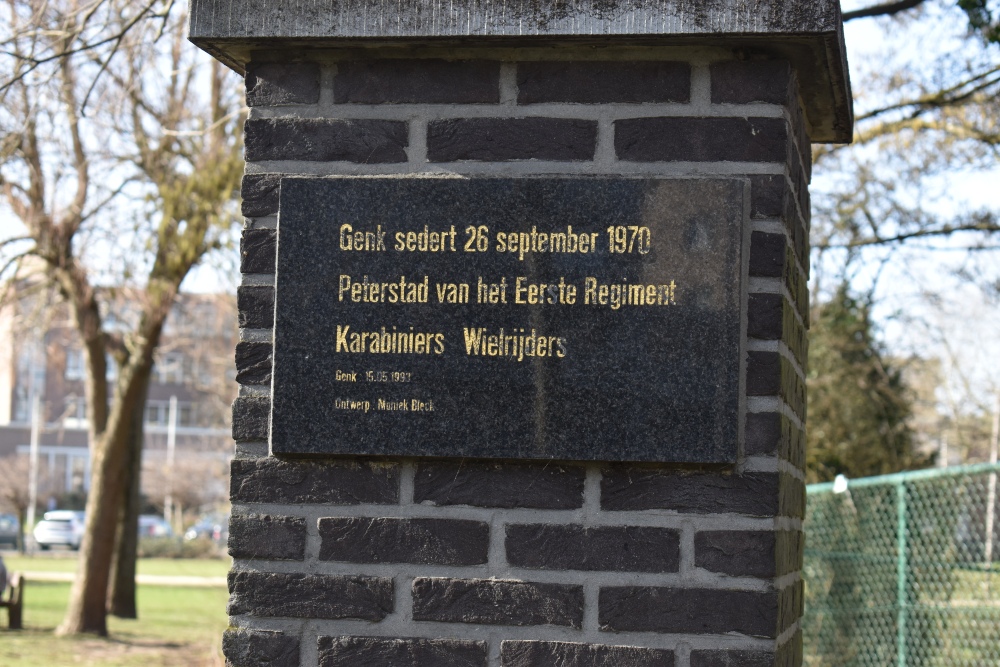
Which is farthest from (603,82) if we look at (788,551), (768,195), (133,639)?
(133,639)

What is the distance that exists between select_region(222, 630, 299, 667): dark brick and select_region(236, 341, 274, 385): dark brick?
0.53 meters

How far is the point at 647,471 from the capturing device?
2.42 meters

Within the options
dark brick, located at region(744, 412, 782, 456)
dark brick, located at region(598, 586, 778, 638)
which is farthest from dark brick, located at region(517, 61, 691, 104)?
dark brick, located at region(598, 586, 778, 638)

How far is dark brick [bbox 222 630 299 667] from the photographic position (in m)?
2.47

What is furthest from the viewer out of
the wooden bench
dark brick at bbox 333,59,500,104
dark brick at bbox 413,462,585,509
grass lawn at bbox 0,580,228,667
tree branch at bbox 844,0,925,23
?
the wooden bench

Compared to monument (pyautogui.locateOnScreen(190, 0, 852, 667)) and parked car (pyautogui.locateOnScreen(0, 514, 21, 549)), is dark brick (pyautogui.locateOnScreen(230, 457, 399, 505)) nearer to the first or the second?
monument (pyautogui.locateOnScreen(190, 0, 852, 667))

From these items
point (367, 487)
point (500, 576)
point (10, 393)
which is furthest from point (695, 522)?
point (10, 393)

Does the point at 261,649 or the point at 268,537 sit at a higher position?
the point at 268,537

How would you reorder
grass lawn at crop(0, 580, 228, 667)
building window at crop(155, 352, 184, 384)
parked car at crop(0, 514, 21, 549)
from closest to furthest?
grass lawn at crop(0, 580, 228, 667) → building window at crop(155, 352, 184, 384) → parked car at crop(0, 514, 21, 549)

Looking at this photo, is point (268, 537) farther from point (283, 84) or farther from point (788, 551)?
point (788, 551)

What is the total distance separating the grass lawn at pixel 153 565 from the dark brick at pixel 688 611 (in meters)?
27.6

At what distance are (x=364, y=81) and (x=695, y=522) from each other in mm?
1167

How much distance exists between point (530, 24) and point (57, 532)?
144 ft

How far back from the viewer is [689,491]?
240cm
